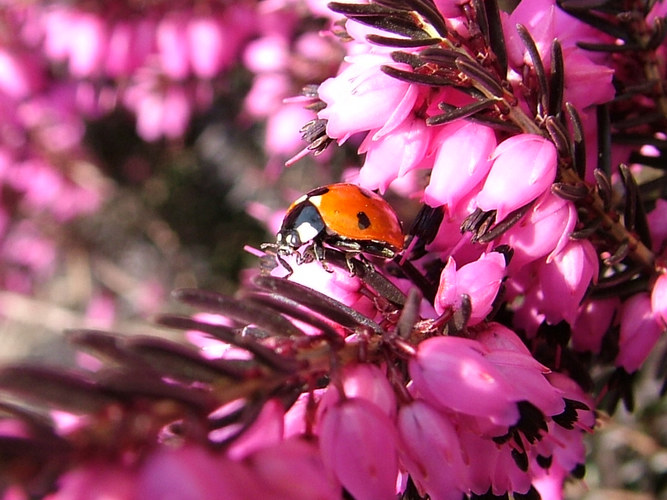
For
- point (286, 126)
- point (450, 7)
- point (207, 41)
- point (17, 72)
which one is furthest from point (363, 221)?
point (17, 72)

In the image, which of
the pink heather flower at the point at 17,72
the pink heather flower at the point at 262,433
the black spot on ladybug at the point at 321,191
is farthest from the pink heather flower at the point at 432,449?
the pink heather flower at the point at 17,72

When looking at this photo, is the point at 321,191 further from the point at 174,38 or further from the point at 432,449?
the point at 174,38

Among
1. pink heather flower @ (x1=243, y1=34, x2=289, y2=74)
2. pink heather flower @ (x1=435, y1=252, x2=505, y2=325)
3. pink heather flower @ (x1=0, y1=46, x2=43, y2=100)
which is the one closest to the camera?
pink heather flower @ (x1=435, y1=252, x2=505, y2=325)

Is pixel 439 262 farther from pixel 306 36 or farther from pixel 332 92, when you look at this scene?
pixel 306 36

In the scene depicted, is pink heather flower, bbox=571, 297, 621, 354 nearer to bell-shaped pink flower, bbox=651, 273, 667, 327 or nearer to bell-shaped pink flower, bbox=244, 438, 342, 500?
bell-shaped pink flower, bbox=651, 273, 667, 327

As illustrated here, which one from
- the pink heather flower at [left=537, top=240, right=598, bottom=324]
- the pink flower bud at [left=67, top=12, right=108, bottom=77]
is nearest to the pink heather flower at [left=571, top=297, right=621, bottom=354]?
the pink heather flower at [left=537, top=240, right=598, bottom=324]

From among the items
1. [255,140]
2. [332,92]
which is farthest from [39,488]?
[255,140]
